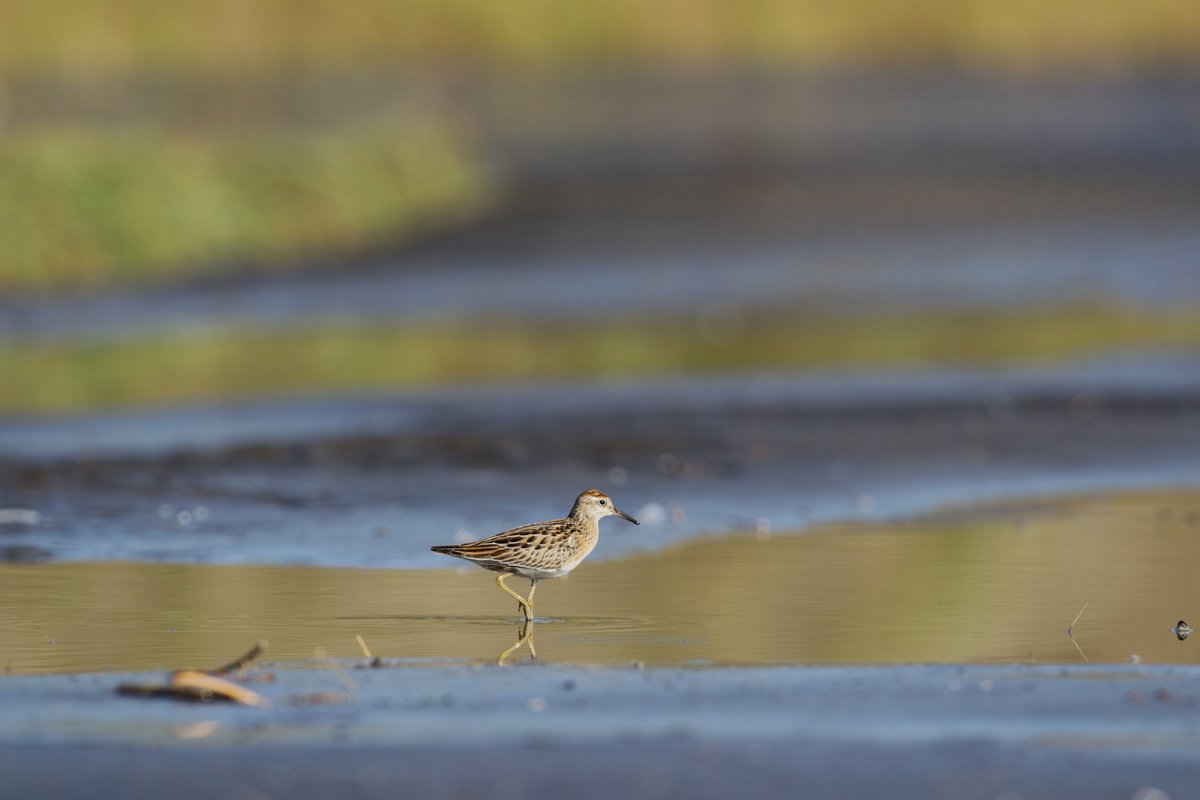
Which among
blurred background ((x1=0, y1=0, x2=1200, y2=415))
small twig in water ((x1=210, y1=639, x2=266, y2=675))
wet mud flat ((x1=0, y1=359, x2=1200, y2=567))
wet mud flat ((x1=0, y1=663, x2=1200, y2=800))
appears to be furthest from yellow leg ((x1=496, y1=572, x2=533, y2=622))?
blurred background ((x1=0, y1=0, x2=1200, y2=415))

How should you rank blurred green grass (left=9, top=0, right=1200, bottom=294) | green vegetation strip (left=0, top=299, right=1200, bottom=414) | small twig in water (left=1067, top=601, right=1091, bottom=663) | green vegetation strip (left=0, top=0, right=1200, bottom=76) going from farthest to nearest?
green vegetation strip (left=0, top=0, right=1200, bottom=76) < blurred green grass (left=9, top=0, right=1200, bottom=294) < green vegetation strip (left=0, top=299, right=1200, bottom=414) < small twig in water (left=1067, top=601, right=1091, bottom=663)

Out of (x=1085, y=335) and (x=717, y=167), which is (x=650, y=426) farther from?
(x=717, y=167)

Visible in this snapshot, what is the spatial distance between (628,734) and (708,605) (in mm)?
2877

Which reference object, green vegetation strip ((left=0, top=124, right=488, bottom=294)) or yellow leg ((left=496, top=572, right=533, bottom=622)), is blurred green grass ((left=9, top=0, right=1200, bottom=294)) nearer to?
green vegetation strip ((left=0, top=124, right=488, bottom=294))

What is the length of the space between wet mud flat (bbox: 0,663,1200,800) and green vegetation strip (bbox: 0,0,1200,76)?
184ft

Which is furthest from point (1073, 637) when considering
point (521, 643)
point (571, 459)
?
point (571, 459)

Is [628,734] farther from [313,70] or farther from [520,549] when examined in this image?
[313,70]

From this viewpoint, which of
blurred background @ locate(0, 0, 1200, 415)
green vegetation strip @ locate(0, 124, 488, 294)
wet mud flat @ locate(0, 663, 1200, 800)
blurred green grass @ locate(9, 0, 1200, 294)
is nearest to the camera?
wet mud flat @ locate(0, 663, 1200, 800)

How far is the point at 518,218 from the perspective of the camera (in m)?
35.2

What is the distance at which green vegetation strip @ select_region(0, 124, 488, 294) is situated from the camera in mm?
27031

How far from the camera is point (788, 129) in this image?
5453 centimetres

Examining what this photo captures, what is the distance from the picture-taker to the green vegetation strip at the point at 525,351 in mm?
19984

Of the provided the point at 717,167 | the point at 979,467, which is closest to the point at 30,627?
the point at 979,467

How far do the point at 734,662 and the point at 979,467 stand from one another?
21.6 ft
